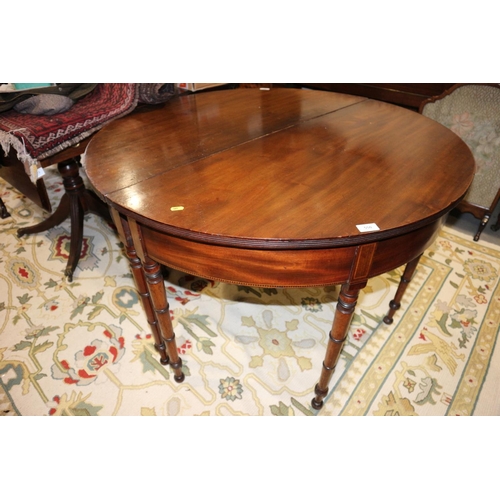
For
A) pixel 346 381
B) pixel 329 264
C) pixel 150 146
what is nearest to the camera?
pixel 329 264

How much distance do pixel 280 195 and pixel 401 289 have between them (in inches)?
36.9

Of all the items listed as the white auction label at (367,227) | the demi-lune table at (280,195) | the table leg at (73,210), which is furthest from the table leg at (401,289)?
the table leg at (73,210)

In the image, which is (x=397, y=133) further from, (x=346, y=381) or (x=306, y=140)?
(x=346, y=381)

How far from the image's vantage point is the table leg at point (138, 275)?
1.06m

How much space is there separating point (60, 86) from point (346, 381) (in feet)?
6.35

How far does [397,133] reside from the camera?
1277 mm

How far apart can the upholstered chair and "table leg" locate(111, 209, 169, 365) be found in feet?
6.53

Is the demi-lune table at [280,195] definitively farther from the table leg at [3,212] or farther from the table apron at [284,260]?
the table leg at [3,212]

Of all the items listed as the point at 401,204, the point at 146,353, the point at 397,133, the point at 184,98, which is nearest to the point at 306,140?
the point at 397,133

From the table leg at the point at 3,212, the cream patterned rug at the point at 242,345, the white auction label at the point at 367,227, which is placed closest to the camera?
the white auction label at the point at 367,227

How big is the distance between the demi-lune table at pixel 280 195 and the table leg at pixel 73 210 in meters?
0.69

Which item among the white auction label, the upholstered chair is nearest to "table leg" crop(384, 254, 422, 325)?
the white auction label

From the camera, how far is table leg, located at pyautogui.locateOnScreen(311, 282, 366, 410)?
3.23 feet

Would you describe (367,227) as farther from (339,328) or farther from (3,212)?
(3,212)
